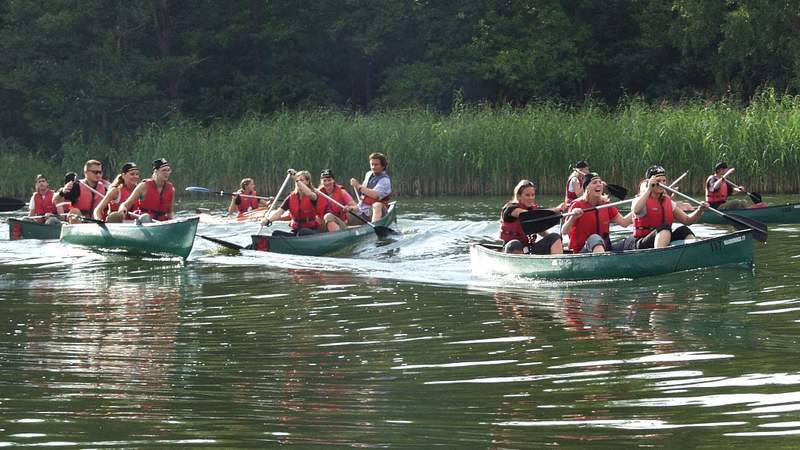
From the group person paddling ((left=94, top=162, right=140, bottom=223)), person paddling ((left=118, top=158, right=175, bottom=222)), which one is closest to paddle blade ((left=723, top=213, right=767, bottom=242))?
person paddling ((left=118, top=158, right=175, bottom=222))

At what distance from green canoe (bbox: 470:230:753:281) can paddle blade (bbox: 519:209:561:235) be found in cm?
37

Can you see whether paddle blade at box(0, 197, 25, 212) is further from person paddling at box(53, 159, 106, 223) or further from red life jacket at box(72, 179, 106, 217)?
red life jacket at box(72, 179, 106, 217)

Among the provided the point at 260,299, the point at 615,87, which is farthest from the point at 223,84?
the point at 260,299

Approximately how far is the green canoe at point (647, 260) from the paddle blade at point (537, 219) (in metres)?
0.37

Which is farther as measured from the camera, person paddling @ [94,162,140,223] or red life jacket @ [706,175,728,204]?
red life jacket @ [706,175,728,204]

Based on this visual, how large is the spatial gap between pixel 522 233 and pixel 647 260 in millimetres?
1742

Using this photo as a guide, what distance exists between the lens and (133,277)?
633 inches

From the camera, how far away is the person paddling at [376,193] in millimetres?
20188

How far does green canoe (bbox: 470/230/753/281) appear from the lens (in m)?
13.6

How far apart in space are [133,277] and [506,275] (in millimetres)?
4514

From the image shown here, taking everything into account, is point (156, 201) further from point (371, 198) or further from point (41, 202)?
point (41, 202)

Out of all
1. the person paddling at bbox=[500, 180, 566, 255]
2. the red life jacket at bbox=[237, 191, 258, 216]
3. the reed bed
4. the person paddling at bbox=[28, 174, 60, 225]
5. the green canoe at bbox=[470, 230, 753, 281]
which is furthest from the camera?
the reed bed

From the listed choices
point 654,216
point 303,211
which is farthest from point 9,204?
point 654,216

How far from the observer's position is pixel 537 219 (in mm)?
14242
